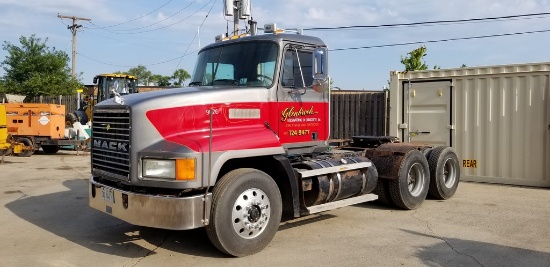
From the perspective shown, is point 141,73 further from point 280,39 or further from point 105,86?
point 280,39

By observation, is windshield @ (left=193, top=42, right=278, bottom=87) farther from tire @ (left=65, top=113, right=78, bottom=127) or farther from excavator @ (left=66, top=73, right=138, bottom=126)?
tire @ (left=65, top=113, right=78, bottom=127)

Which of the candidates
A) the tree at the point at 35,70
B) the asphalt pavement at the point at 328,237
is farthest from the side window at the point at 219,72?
the tree at the point at 35,70

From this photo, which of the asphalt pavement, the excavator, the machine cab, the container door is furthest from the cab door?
the machine cab

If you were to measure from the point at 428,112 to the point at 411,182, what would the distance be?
349 centimetres

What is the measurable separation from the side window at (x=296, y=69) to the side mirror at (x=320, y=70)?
18cm

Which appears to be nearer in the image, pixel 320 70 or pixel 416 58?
pixel 320 70

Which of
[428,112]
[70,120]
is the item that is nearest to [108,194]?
[428,112]

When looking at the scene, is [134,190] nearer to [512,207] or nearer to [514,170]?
[512,207]

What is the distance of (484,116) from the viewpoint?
10.8 m

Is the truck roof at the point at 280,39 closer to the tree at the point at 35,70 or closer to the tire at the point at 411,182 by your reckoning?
the tire at the point at 411,182

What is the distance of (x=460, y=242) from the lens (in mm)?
6164

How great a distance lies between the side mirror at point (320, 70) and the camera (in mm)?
6203

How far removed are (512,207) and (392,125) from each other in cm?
399

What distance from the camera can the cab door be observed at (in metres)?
6.29
